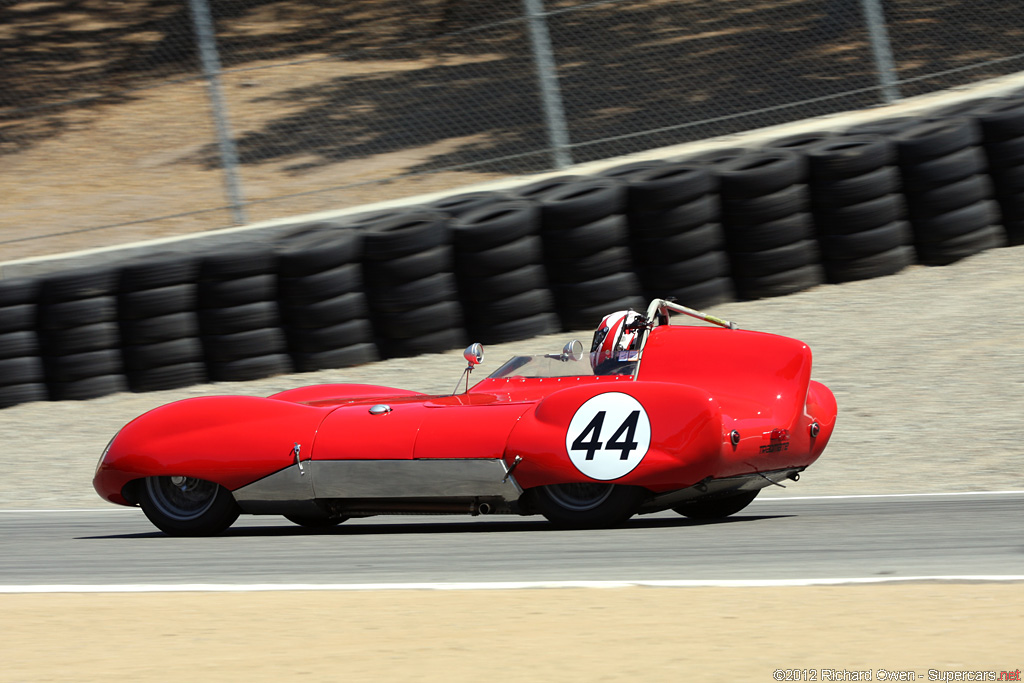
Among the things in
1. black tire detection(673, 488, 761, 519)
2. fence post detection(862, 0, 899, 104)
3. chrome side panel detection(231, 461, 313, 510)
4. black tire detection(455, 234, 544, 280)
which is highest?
fence post detection(862, 0, 899, 104)

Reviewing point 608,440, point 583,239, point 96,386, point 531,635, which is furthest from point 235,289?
point 531,635

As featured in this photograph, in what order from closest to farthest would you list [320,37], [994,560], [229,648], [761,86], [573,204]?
[229,648], [994,560], [573,204], [761,86], [320,37]

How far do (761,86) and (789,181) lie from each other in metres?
3.35

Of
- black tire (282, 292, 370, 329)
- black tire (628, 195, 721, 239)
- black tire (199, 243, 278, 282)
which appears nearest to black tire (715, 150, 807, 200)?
black tire (628, 195, 721, 239)

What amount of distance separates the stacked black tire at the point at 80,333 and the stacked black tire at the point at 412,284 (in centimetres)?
199

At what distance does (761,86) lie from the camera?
13.5 meters

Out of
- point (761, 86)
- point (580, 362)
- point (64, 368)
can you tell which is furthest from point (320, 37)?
point (580, 362)

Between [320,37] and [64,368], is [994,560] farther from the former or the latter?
[320,37]

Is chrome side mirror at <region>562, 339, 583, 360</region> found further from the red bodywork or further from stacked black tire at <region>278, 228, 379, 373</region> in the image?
stacked black tire at <region>278, 228, 379, 373</region>

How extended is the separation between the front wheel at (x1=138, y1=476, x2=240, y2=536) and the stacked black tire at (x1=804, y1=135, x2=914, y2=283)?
19.4 feet

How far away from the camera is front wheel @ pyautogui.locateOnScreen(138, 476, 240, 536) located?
251 inches

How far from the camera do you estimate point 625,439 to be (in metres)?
5.66

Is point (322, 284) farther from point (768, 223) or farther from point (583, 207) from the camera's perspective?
point (768, 223)

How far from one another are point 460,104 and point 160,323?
14.6 ft
